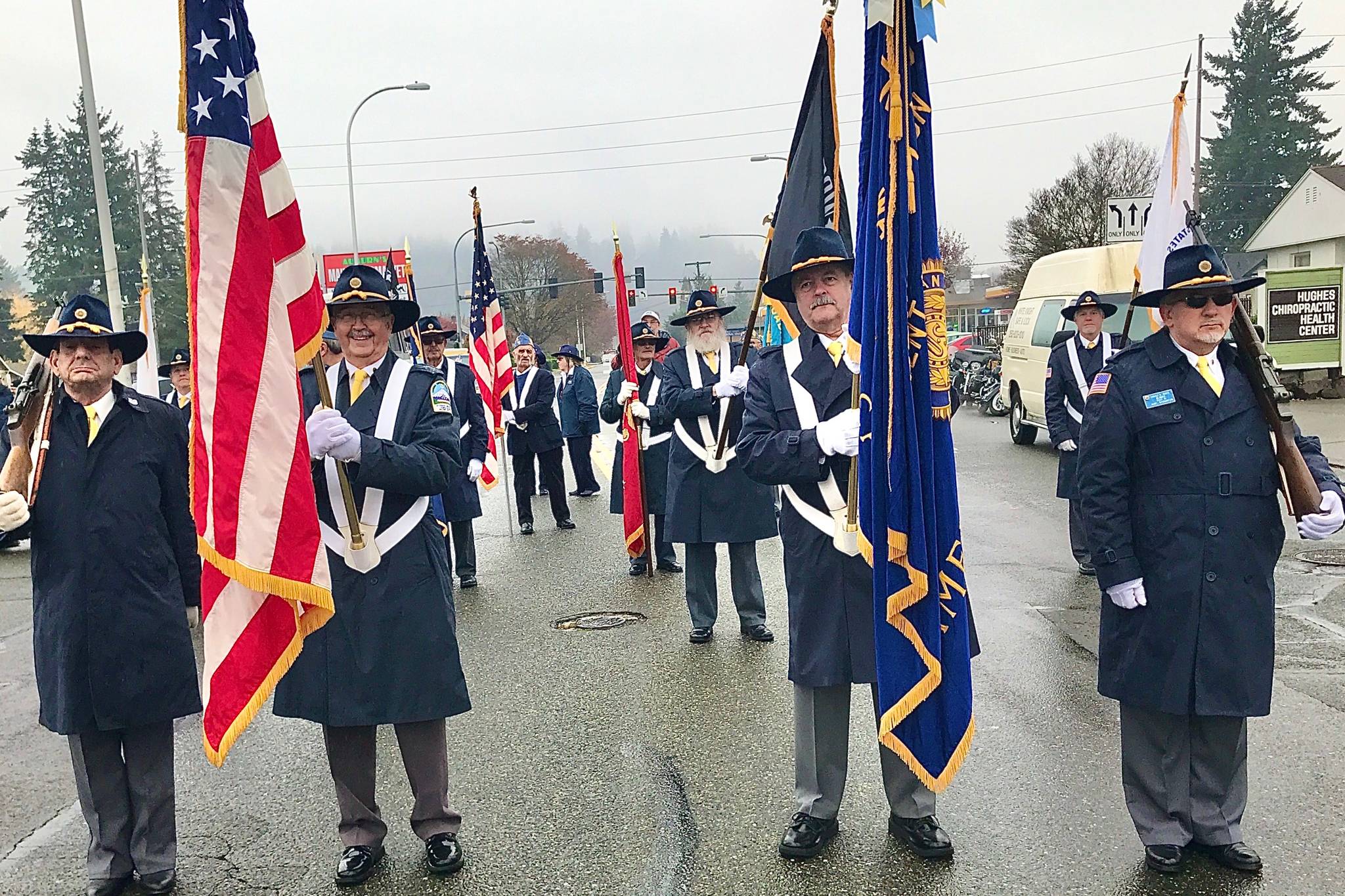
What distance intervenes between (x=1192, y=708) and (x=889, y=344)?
160 centimetres

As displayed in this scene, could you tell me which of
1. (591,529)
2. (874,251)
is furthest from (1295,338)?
(874,251)

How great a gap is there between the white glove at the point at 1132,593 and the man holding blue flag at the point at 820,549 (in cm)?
87

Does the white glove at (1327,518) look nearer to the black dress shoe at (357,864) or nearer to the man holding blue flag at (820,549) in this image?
the man holding blue flag at (820,549)

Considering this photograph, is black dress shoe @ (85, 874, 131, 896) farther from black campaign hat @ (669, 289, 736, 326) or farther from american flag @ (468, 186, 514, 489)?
american flag @ (468, 186, 514, 489)

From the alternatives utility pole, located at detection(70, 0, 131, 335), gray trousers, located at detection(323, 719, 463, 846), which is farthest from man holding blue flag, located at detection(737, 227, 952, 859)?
utility pole, located at detection(70, 0, 131, 335)

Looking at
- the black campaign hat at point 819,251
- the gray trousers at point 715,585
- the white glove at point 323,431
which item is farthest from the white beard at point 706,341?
the white glove at point 323,431

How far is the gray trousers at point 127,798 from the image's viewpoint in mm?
4082

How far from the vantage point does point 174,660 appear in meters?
4.14

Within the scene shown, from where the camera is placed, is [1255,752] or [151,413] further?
[1255,752]

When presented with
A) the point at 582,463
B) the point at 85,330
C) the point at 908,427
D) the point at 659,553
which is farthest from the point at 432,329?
the point at 908,427

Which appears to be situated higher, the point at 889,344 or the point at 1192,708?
the point at 889,344

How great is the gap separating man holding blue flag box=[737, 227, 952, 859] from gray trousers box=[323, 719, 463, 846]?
4.29ft

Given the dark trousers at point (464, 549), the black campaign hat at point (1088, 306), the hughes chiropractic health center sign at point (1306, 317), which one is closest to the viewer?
the black campaign hat at point (1088, 306)

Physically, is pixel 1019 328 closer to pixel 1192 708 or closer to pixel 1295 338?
pixel 1295 338
